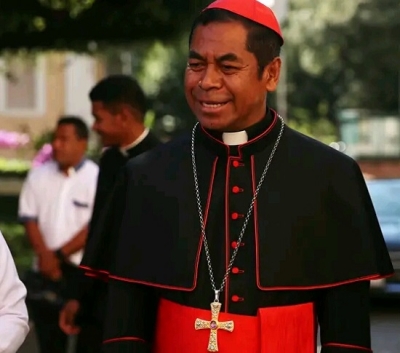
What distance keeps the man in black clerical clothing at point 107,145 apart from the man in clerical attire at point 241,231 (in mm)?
1695

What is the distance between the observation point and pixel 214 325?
3424 millimetres

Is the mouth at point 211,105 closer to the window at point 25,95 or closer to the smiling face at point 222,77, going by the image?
the smiling face at point 222,77

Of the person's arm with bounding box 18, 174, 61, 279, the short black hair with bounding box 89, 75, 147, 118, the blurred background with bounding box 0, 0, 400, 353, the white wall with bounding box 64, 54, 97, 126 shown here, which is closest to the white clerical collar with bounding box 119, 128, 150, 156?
the short black hair with bounding box 89, 75, 147, 118

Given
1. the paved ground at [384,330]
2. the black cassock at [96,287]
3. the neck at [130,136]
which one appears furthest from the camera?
the paved ground at [384,330]

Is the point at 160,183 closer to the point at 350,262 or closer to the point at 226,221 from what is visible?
the point at 226,221

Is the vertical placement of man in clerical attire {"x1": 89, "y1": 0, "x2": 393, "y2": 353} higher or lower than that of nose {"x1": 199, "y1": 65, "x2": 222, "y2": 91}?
lower

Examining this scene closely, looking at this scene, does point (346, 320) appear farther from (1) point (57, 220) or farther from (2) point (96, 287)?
(1) point (57, 220)

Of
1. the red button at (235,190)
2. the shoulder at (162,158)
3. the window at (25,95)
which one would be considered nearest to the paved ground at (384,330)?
the shoulder at (162,158)

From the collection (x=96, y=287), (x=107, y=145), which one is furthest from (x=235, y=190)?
(x=107, y=145)

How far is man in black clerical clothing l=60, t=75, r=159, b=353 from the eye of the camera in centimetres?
541

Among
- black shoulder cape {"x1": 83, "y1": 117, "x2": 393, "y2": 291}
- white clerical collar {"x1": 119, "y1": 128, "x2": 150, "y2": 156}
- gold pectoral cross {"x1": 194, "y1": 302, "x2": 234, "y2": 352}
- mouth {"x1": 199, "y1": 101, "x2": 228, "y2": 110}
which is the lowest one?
gold pectoral cross {"x1": 194, "y1": 302, "x2": 234, "y2": 352}

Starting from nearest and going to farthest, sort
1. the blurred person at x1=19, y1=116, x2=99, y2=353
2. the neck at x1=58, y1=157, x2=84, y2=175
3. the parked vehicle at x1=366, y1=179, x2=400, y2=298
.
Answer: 1. the blurred person at x1=19, y1=116, x2=99, y2=353
2. the neck at x1=58, y1=157, x2=84, y2=175
3. the parked vehicle at x1=366, y1=179, x2=400, y2=298

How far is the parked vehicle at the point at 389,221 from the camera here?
13.1 m

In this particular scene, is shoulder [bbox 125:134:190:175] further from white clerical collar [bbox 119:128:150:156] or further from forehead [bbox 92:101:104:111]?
forehead [bbox 92:101:104:111]
